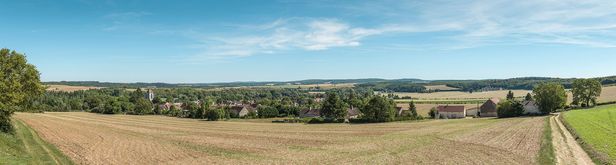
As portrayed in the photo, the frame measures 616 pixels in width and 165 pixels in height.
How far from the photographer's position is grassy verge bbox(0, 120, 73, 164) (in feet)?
98.8

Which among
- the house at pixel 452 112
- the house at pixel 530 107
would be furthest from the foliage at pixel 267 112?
the house at pixel 530 107

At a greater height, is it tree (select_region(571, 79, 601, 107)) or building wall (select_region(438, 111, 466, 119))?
tree (select_region(571, 79, 601, 107))

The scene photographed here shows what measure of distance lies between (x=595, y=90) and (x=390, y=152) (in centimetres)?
8669

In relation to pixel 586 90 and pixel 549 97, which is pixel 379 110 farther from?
pixel 586 90

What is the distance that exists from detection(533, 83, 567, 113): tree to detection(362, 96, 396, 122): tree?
106 ft

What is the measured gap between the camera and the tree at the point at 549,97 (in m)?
94.0

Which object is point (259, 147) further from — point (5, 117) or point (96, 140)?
point (5, 117)

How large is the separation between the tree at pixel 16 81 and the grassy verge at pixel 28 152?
437 cm

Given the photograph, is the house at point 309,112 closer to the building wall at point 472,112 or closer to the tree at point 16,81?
the building wall at point 472,112

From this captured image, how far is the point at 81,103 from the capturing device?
16638 centimetres

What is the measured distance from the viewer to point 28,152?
3456 centimetres

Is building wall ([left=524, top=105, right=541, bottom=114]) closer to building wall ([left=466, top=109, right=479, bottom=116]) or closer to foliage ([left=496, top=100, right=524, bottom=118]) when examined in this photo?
foliage ([left=496, top=100, right=524, bottom=118])

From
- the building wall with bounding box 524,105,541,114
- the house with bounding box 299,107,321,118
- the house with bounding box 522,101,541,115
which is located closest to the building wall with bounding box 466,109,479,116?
the house with bounding box 522,101,541,115

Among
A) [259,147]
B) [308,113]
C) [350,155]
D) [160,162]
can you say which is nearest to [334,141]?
[259,147]
